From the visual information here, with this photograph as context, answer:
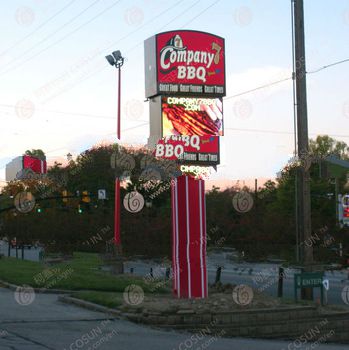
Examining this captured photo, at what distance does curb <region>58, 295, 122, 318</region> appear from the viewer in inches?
634

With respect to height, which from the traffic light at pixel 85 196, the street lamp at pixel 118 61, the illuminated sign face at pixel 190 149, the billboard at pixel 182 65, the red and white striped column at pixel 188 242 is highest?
the street lamp at pixel 118 61

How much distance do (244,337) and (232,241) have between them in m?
30.9

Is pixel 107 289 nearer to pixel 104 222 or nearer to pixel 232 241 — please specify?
pixel 232 241

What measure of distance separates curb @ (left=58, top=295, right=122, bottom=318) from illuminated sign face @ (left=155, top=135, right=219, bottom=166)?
17.5ft

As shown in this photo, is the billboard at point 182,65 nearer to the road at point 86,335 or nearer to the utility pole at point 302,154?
the utility pole at point 302,154

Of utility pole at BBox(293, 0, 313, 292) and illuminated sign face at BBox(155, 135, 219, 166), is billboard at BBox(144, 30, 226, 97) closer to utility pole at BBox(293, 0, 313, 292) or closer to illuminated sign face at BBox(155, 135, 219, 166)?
illuminated sign face at BBox(155, 135, 219, 166)

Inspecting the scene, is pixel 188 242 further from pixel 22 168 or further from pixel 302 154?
pixel 22 168

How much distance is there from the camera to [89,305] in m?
17.3

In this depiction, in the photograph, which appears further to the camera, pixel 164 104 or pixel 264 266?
pixel 264 266

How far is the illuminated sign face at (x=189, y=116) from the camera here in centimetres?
Result: 2073

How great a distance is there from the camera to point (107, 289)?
21.7 metres

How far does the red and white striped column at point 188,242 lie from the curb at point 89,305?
248cm

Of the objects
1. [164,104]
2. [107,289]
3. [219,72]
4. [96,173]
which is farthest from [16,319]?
[96,173]

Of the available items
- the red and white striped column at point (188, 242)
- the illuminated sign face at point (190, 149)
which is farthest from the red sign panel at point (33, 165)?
the red and white striped column at point (188, 242)
